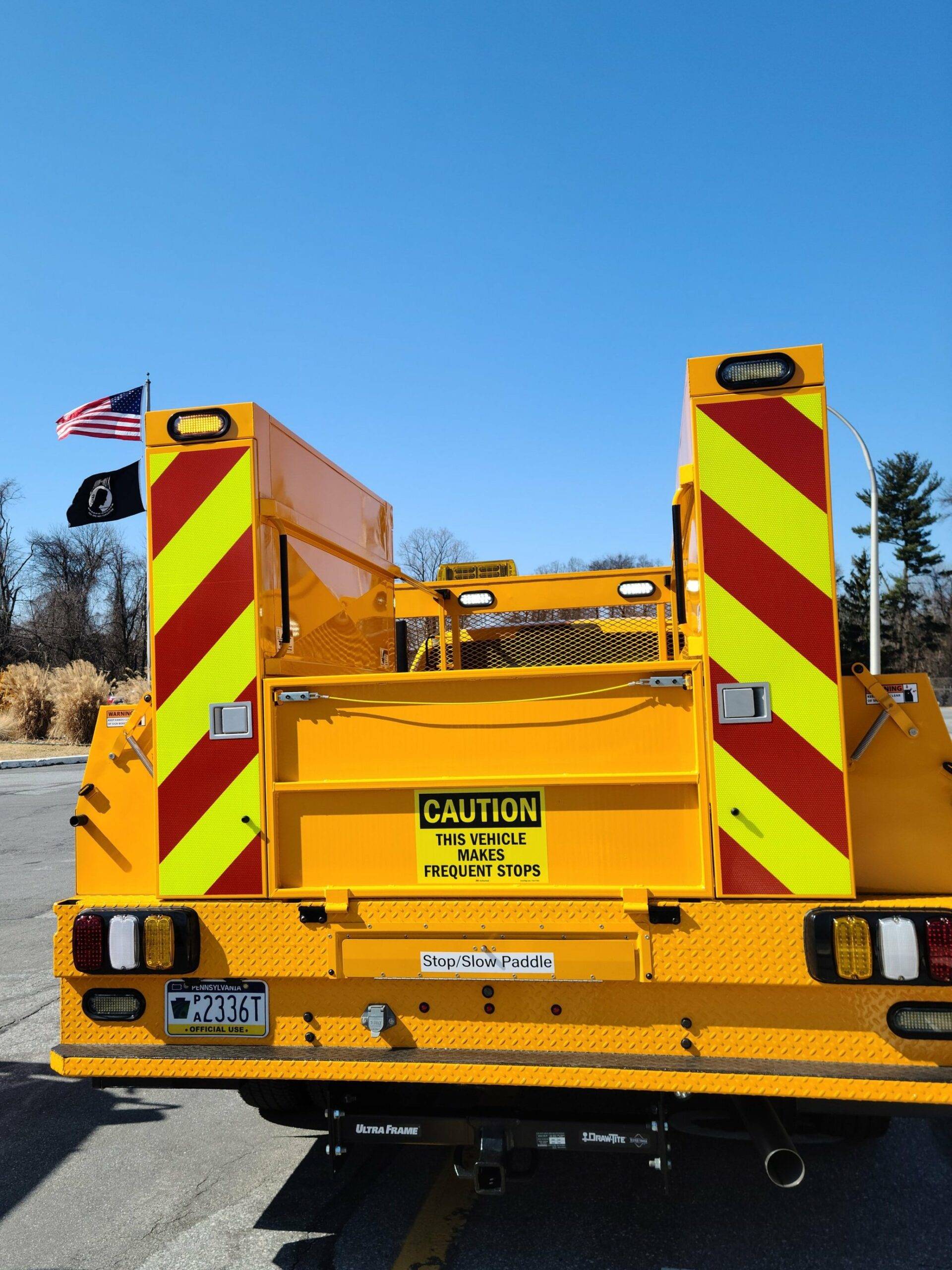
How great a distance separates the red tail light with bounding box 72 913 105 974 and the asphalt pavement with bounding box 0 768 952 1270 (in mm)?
954

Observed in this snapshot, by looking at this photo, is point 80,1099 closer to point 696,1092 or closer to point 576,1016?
point 576,1016

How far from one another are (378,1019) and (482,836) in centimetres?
62

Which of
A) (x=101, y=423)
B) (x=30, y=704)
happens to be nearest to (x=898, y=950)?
(x=101, y=423)

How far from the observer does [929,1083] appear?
2447 mm

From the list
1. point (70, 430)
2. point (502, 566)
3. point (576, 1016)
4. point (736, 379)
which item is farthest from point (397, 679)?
point (70, 430)

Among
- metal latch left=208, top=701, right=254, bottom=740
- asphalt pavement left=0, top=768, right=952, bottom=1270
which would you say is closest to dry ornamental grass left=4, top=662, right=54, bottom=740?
asphalt pavement left=0, top=768, right=952, bottom=1270

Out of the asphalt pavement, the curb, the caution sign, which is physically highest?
the caution sign

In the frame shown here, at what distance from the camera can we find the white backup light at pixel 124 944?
2934 millimetres

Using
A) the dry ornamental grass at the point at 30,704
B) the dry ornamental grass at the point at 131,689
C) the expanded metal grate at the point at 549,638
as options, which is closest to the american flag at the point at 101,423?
the expanded metal grate at the point at 549,638

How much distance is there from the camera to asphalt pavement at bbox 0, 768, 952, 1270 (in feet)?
9.59

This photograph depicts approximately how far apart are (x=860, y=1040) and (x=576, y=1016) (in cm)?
77

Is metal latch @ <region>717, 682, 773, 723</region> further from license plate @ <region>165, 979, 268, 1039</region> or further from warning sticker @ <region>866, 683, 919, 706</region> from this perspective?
license plate @ <region>165, 979, 268, 1039</region>

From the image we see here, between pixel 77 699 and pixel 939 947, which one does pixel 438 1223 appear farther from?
pixel 77 699

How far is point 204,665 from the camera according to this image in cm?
304
